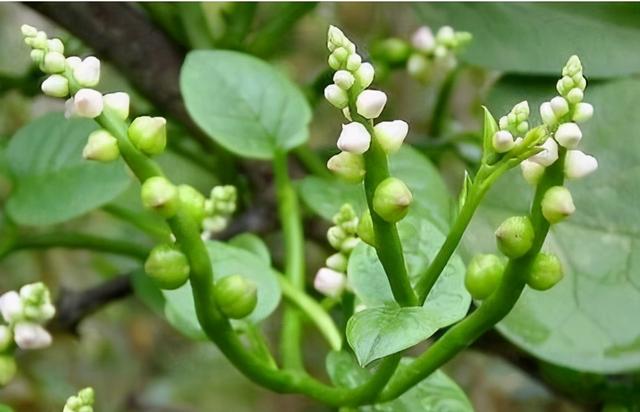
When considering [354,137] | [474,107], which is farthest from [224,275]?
[474,107]

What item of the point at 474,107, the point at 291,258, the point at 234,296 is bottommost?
the point at 474,107

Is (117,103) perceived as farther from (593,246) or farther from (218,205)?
(593,246)

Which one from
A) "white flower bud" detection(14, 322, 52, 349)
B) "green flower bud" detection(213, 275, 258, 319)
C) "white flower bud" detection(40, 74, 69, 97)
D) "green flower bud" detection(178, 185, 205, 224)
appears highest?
"white flower bud" detection(40, 74, 69, 97)

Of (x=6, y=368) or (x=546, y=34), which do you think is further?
(x=546, y=34)

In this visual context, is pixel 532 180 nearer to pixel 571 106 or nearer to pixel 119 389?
pixel 571 106

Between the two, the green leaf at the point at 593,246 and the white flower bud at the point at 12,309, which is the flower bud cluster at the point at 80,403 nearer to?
the white flower bud at the point at 12,309

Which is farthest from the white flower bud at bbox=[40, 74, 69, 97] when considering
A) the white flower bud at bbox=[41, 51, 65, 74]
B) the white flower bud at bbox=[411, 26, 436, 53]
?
the white flower bud at bbox=[411, 26, 436, 53]

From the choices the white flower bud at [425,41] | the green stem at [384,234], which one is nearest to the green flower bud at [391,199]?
the green stem at [384,234]

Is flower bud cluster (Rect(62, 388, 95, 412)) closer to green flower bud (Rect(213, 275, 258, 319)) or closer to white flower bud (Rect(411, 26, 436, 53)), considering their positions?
green flower bud (Rect(213, 275, 258, 319))
